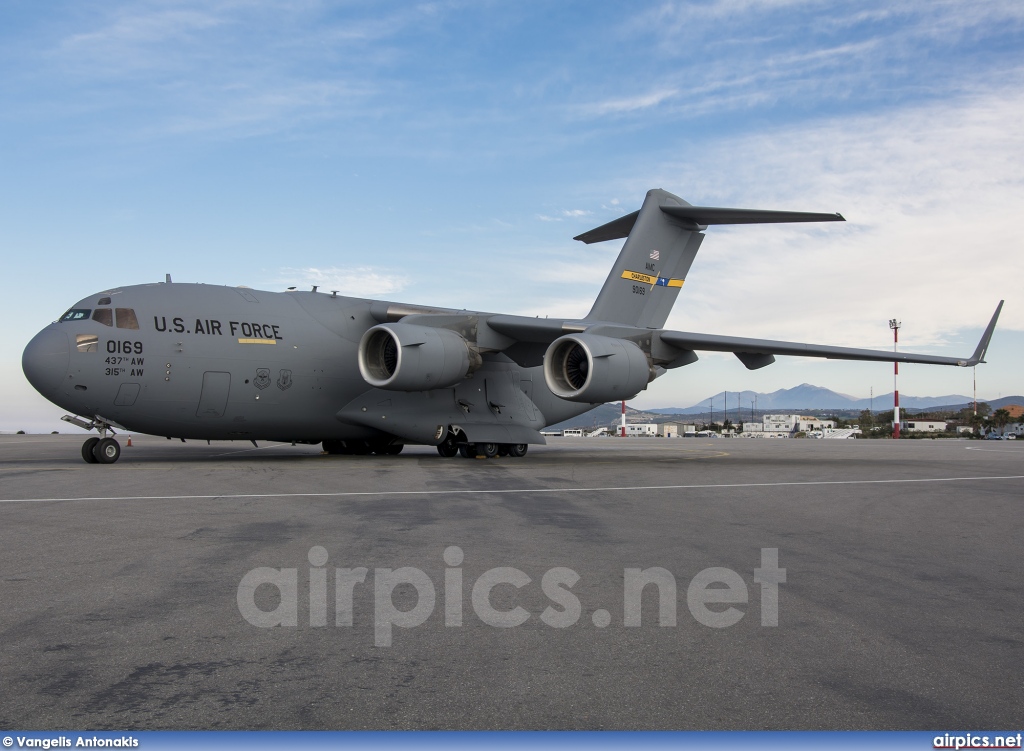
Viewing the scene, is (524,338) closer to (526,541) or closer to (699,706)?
(526,541)

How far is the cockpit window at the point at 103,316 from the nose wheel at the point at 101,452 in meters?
2.03

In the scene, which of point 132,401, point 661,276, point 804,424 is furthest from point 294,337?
point 804,424

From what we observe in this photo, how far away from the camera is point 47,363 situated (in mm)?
13805

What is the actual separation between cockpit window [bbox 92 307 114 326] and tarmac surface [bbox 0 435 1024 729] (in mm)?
5752

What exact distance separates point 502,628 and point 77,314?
13.0 metres

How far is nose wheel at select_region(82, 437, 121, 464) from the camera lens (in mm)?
14555

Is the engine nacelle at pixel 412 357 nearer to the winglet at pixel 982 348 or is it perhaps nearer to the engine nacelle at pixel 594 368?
the engine nacelle at pixel 594 368

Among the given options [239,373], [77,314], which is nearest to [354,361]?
[239,373]

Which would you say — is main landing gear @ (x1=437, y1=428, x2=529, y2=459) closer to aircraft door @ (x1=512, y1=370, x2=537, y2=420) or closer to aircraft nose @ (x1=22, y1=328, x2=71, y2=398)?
aircraft door @ (x1=512, y1=370, x2=537, y2=420)

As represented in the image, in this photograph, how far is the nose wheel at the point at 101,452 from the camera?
573 inches

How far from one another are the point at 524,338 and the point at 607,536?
36.7 feet

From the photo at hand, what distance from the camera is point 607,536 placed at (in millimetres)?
6934

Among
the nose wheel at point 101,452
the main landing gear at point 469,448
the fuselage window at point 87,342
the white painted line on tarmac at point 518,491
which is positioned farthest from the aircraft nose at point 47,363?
the main landing gear at point 469,448

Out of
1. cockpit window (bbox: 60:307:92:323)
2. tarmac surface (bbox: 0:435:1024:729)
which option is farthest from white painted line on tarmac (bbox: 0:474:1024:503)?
cockpit window (bbox: 60:307:92:323)
